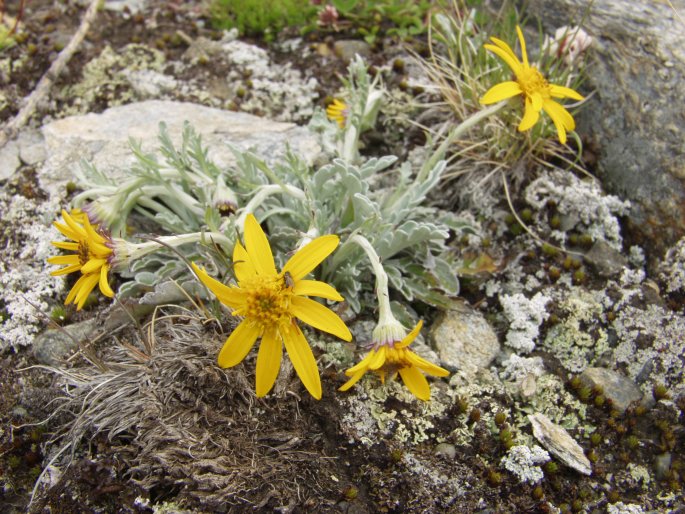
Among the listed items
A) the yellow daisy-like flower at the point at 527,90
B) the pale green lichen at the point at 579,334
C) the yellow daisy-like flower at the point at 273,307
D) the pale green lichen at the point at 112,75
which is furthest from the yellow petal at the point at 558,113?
the pale green lichen at the point at 112,75

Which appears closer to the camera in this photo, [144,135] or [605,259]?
[605,259]

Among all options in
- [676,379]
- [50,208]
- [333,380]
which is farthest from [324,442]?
[50,208]

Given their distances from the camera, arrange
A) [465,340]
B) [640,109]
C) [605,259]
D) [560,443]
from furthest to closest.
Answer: [640,109] → [605,259] → [465,340] → [560,443]

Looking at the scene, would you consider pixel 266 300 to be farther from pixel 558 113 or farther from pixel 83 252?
pixel 558 113

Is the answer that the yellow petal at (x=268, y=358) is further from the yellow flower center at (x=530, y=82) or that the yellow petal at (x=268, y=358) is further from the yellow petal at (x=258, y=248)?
the yellow flower center at (x=530, y=82)

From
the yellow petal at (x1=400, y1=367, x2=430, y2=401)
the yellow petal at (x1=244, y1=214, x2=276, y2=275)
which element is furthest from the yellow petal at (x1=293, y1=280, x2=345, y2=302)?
the yellow petal at (x1=400, y1=367, x2=430, y2=401)

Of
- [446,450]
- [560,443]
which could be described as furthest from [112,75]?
[560,443]
